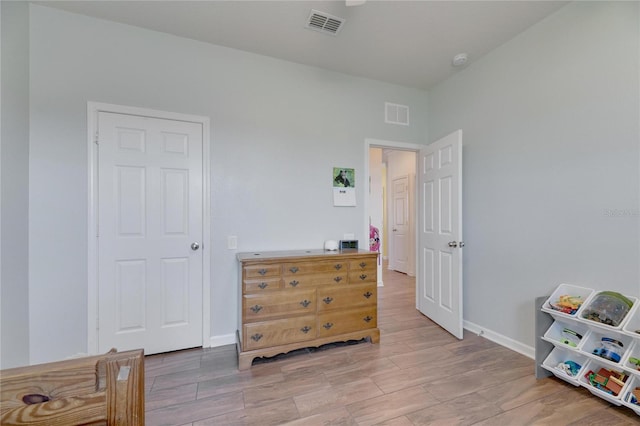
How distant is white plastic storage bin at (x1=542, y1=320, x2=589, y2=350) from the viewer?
1.81m

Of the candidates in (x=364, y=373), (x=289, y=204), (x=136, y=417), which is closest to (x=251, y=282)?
(x=289, y=204)

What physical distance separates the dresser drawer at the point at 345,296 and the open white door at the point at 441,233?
0.84 metres

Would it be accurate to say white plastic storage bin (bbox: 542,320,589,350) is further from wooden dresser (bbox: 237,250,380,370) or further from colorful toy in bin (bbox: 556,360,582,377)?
wooden dresser (bbox: 237,250,380,370)

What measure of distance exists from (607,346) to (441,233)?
1427 mm

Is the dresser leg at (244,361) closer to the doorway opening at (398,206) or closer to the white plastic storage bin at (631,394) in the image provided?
the white plastic storage bin at (631,394)

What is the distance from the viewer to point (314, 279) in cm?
234

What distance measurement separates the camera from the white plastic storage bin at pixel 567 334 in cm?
181

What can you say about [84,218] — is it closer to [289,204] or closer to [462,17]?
[289,204]

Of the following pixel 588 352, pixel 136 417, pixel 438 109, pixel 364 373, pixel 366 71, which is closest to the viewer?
pixel 136 417

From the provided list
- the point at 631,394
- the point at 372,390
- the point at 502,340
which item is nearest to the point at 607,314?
the point at 631,394

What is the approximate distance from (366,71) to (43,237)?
3.39 meters

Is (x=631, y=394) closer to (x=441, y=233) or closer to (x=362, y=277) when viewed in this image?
(x=441, y=233)

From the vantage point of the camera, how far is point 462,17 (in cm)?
214

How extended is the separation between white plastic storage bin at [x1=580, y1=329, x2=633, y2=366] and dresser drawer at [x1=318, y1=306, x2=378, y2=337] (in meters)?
1.50
